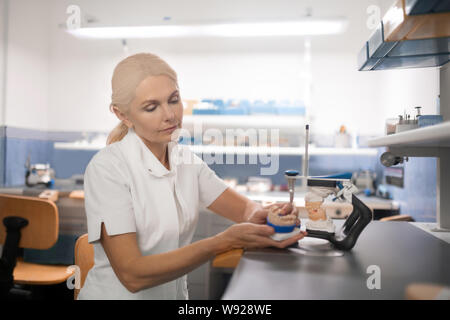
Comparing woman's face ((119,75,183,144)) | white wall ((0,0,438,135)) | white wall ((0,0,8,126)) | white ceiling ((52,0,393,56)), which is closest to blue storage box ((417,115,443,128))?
woman's face ((119,75,183,144))

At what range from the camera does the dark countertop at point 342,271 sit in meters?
0.67

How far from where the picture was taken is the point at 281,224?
3.15 ft

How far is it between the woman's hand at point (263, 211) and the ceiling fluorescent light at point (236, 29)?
5.49ft

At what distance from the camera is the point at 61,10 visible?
3441mm

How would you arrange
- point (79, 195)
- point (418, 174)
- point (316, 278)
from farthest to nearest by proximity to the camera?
1. point (79, 195)
2. point (418, 174)
3. point (316, 278)

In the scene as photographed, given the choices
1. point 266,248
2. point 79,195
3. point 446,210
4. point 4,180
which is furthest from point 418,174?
point 4,180

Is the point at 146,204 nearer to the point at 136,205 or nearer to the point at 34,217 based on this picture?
the point at 136,205

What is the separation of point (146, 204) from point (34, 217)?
1.32m

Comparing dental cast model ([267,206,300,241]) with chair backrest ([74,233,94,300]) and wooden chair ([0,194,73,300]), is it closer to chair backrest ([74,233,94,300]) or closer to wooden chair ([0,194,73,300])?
chair backrest ([74,233,94,300])

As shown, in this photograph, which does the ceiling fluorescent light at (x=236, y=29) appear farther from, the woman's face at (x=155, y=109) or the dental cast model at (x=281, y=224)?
the dental cast model at (x=281, y=224)

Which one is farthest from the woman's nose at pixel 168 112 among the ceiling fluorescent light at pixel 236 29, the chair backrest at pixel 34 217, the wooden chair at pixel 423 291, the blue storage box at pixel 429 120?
the ceiling fluorescent light at pixel 236 29

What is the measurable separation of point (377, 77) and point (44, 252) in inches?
134

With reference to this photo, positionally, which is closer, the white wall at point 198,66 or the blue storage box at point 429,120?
the blue storage box at point 429,120
